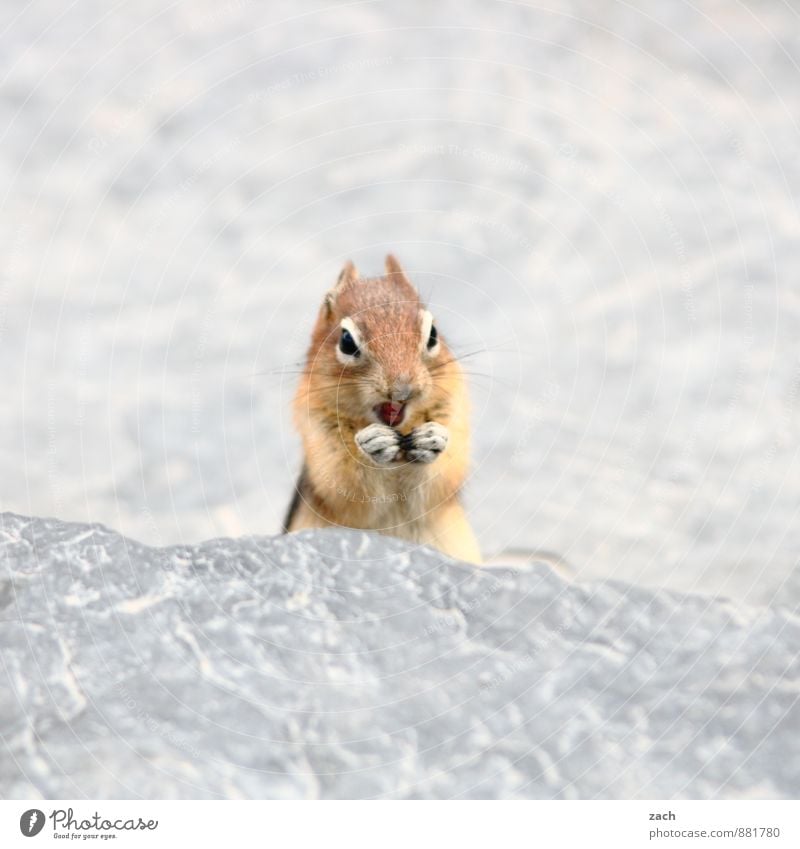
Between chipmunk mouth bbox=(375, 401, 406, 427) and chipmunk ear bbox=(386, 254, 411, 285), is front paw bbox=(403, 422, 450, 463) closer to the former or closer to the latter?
chipmunk mouth bbox=(375, 401, 406, 427)

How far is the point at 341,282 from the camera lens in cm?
354

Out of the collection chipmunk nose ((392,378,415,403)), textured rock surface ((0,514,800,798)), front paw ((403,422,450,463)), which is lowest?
textured rock surface ((0,514,800,798))

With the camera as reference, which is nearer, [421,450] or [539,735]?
[539,735]

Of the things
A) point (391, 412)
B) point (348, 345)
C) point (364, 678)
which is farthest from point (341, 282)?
point (364, 678)

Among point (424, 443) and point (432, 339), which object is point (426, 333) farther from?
point (424, 443)

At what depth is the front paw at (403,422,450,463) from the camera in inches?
131

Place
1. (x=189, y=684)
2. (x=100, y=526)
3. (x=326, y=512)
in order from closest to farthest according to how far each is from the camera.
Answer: (x=189, y=684)
(x=100, y=526)
(x=326, y=512)

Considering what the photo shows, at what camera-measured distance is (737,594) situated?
414cm

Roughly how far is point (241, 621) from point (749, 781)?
1.36 m
